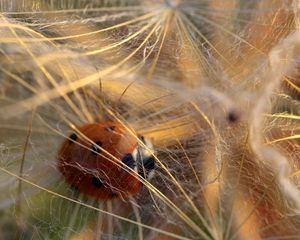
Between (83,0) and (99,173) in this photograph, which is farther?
(83,0)

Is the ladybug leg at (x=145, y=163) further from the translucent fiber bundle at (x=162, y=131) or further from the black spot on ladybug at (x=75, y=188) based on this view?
the black spot on ladybug at (x=75, y=188)

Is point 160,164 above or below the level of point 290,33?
below

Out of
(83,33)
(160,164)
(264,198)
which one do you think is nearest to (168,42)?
(83,33)

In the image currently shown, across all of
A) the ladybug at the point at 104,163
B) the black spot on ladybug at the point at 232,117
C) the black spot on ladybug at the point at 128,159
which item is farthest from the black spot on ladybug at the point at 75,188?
the black spot on ladybug at the point at 232,117

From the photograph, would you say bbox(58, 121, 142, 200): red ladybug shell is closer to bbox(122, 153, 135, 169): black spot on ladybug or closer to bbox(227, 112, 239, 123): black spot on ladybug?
bbox(122, 153, 135, 169): black spot on ladybug

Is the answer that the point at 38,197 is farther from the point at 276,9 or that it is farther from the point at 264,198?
the point at 276,9

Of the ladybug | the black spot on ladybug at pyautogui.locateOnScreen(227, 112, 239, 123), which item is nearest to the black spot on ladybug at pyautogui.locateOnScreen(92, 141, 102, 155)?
the ladybug
